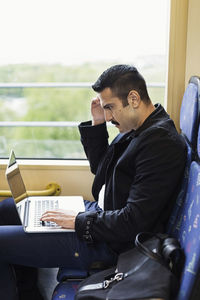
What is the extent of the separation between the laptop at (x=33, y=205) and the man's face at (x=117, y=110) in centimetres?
48

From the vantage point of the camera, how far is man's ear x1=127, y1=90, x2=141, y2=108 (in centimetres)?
145

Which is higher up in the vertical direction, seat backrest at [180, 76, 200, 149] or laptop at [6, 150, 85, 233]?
seat backrest at [180, 76, 200, 149]

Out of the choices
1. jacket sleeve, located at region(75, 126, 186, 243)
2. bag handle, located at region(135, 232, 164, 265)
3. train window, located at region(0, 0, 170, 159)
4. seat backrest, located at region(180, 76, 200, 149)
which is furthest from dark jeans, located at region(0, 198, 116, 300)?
train window, located at region(0, 0, 170, 159)

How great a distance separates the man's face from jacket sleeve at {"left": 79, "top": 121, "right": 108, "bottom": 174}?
0.95ft

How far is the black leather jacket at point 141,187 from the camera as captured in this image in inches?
52.8

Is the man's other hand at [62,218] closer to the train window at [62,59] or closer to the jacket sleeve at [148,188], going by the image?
the jacket sleeve at [148,188]

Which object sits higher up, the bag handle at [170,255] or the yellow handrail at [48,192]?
the bag handle at [170,255]

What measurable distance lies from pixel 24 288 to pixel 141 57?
1434 millimetres

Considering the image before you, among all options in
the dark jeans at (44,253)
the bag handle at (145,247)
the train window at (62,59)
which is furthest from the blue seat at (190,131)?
the train window at (62,59)

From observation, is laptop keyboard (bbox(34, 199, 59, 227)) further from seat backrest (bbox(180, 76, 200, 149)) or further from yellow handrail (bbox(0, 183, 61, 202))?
seat backrest (bbox(180, 76, 200, 149))

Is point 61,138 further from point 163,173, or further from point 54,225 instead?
point 163,173

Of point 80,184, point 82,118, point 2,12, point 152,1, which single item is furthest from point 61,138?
point 152,1

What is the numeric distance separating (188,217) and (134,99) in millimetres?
500

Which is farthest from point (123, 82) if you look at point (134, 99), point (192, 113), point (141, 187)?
point (141, 187)
